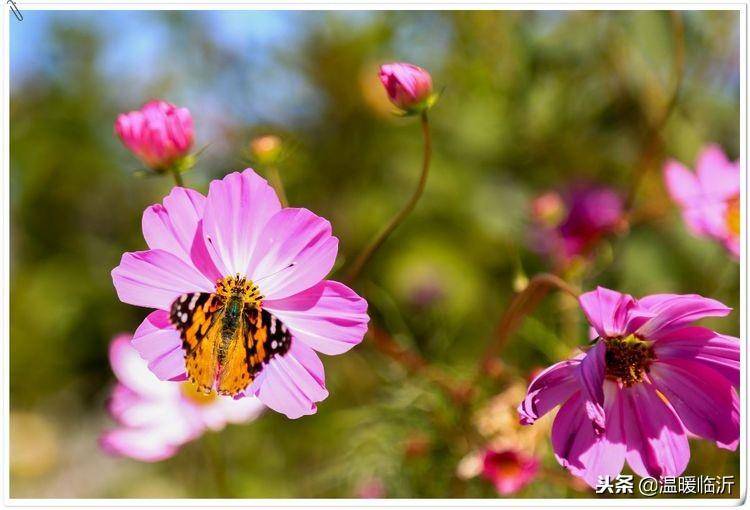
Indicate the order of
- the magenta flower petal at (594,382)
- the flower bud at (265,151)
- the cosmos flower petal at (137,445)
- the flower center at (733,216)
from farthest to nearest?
the flower center at (733,216) < the cosmos flower petal at (137,445) < the flower bud at (265,151) < the magenta flower petal at (594,382)

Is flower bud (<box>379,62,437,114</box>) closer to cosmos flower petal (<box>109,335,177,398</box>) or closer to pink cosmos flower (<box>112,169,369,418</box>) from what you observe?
pink cosmos flower (<box>112,169,369,418</box>)

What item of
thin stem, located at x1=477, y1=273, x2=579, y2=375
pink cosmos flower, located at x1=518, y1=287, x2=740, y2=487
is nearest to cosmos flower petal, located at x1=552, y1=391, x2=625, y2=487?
pink cosmos flower, located at x1=518, y1=287, x2=740, y2=487

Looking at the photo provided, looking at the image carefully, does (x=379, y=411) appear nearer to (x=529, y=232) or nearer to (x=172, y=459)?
(x=529, y=232)

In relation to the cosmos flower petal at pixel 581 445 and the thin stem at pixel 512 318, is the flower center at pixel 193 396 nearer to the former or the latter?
the thin stem at pixel 512 318

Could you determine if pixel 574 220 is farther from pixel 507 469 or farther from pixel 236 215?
pixel 236 215

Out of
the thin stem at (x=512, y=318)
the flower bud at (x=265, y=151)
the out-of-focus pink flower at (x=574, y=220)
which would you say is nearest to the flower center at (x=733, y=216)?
the out-of-focus pink flower at (x=574, y=220)
